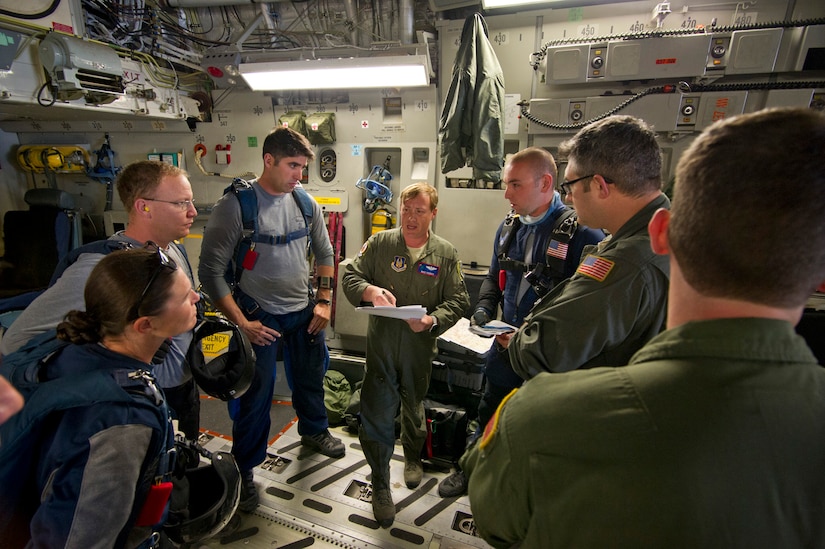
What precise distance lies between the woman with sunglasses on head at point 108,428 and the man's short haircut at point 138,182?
709 millimetres

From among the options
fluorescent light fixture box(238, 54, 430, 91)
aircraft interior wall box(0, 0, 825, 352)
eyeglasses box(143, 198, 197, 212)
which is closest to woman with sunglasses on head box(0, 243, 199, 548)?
eyeglasses box(143, 198, 197, 212)

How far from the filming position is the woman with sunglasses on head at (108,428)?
943 millimetres

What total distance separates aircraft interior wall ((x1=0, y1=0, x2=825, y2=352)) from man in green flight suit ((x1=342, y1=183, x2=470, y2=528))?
61.6 inches

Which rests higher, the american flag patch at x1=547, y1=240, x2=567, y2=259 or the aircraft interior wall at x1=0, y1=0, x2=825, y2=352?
the aircraft interior wall at x1=0, y1=0, x2=825, y2=352

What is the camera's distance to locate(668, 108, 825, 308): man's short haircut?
20.1 inches

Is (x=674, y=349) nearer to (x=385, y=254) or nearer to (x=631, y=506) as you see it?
(x=631, y=506)

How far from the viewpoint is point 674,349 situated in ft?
1.81

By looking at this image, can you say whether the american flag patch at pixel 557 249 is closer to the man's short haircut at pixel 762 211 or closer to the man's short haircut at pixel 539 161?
the man's short haircut at pixel 539 161

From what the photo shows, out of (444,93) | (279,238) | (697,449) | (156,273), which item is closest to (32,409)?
(156,273)

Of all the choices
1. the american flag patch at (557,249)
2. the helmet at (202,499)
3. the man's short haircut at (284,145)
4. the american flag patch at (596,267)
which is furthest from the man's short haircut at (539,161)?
the helmet at (202,499)

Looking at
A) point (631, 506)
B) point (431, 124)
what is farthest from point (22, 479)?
point (431, 124)

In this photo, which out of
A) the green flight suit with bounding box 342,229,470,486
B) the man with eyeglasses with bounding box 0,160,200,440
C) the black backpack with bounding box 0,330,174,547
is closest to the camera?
the black backpack with bounding box 0,330,174,547

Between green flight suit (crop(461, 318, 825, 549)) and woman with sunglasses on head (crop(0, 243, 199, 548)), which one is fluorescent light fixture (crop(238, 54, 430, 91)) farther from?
green flight suit (crop(461, 318, 825, 549))

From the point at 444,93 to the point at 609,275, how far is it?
10.1ft
